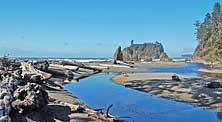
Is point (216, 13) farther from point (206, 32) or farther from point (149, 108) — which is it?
point (149, 108)

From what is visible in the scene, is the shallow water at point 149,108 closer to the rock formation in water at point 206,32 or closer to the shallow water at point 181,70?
the shallow water at point 181,70

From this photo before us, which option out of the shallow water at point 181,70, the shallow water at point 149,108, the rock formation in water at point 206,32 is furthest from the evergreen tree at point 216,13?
the shallow water at point 149,108

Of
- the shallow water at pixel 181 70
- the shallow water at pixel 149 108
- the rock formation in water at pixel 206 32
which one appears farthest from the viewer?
the rock formation in water at pixel 206 32

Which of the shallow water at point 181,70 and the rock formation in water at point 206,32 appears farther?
the rock formation in water at point 206,32

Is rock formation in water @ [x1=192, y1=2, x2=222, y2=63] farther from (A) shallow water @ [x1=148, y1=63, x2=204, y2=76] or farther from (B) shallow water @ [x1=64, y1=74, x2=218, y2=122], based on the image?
(B) shallow water @ [x1=64, y1=74, x2=218, y2=122]

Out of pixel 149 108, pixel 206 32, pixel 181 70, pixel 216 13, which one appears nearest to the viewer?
pixel 149 108

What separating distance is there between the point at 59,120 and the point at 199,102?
624 inches

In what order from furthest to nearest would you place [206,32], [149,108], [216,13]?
[206,32]
[216,13]
[149,108]

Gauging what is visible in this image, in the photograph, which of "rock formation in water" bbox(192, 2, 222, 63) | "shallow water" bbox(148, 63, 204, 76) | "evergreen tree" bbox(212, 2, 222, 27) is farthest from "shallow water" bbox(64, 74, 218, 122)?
"evergreen tree" bbox(212, 2, 222, 27)

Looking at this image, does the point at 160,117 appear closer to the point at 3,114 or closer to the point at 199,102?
the point at 199,102

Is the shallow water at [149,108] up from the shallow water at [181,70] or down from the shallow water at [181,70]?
down

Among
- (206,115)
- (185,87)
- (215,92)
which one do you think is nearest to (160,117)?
(206,115)

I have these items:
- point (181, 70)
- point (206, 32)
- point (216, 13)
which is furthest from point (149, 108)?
point (206, 32)

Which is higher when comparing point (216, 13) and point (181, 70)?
point (216, 13)
